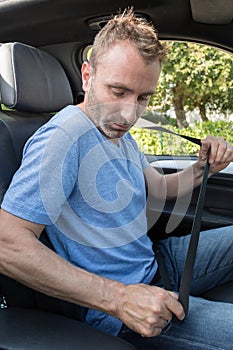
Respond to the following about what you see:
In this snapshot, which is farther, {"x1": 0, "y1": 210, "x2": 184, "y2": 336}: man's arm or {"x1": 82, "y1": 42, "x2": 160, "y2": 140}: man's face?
{"x1": 82, "y1": 42, "x2": 160, "y2": 140}: man's face

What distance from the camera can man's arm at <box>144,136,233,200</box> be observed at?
1641 millimetres

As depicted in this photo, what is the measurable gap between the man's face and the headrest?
1.02 ft

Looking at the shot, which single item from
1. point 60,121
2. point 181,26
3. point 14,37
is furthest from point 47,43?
point 60,121

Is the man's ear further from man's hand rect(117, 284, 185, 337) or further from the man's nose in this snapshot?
man's hand rect(117, 284, 185, 337)

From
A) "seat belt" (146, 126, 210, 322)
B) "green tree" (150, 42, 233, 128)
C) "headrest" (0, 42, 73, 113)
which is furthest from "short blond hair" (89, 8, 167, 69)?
"green tree" (150, 42, 233, 128)

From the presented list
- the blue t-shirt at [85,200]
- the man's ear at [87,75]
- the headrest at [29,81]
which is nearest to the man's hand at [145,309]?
the blue t-shirt at [85,200]

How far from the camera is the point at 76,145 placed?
1275mm

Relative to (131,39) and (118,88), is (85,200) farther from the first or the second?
(131,39)

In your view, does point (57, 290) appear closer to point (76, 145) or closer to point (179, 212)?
point (76, 145)

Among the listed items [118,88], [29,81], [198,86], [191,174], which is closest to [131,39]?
[118,88]

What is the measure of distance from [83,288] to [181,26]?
52.6 inches

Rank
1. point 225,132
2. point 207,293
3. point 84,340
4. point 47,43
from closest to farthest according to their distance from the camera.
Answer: point 84,340 → point 207,293 → point 47,43 → point 225,132

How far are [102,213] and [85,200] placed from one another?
0.06 m

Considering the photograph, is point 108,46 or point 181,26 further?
point 181,26
